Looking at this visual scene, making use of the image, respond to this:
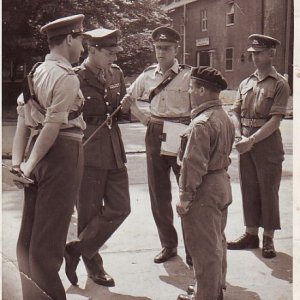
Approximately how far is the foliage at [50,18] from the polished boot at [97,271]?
0.94 m

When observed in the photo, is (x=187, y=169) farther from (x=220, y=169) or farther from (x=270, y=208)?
(x=270, y=208)

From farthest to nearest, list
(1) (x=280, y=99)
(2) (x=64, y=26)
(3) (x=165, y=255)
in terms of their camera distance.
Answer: (3) (x=165, y=255), (1) (x=280, y=99), (2) (x=64, y=26)

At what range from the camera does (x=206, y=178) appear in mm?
1999

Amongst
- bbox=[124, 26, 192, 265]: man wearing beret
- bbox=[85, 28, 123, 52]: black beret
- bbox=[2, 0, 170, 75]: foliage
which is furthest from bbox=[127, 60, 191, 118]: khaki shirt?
bbox=[85, 28, 123, 52]: black beret

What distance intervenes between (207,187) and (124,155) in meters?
0.59

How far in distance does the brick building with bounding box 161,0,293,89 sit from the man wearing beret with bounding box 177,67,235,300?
0.31 m

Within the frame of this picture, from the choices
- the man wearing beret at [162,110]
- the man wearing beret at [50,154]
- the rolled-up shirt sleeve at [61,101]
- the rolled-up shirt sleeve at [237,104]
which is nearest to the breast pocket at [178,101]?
the man wearing beret at [162,110]

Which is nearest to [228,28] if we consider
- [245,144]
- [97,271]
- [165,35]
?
[165,35]

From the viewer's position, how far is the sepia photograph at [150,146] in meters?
1.98

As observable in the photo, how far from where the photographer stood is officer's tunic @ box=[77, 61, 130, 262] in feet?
7.82

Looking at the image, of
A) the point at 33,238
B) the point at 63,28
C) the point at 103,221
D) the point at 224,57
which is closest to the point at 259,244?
the point at 103,221

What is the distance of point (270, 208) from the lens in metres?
2.64

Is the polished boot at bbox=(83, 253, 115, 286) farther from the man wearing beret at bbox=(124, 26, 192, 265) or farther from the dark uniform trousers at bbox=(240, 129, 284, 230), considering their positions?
the dark uniform trousers at bbox=(240, 129, 284, 230)

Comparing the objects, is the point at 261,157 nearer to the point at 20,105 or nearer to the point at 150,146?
the point at 150,146
